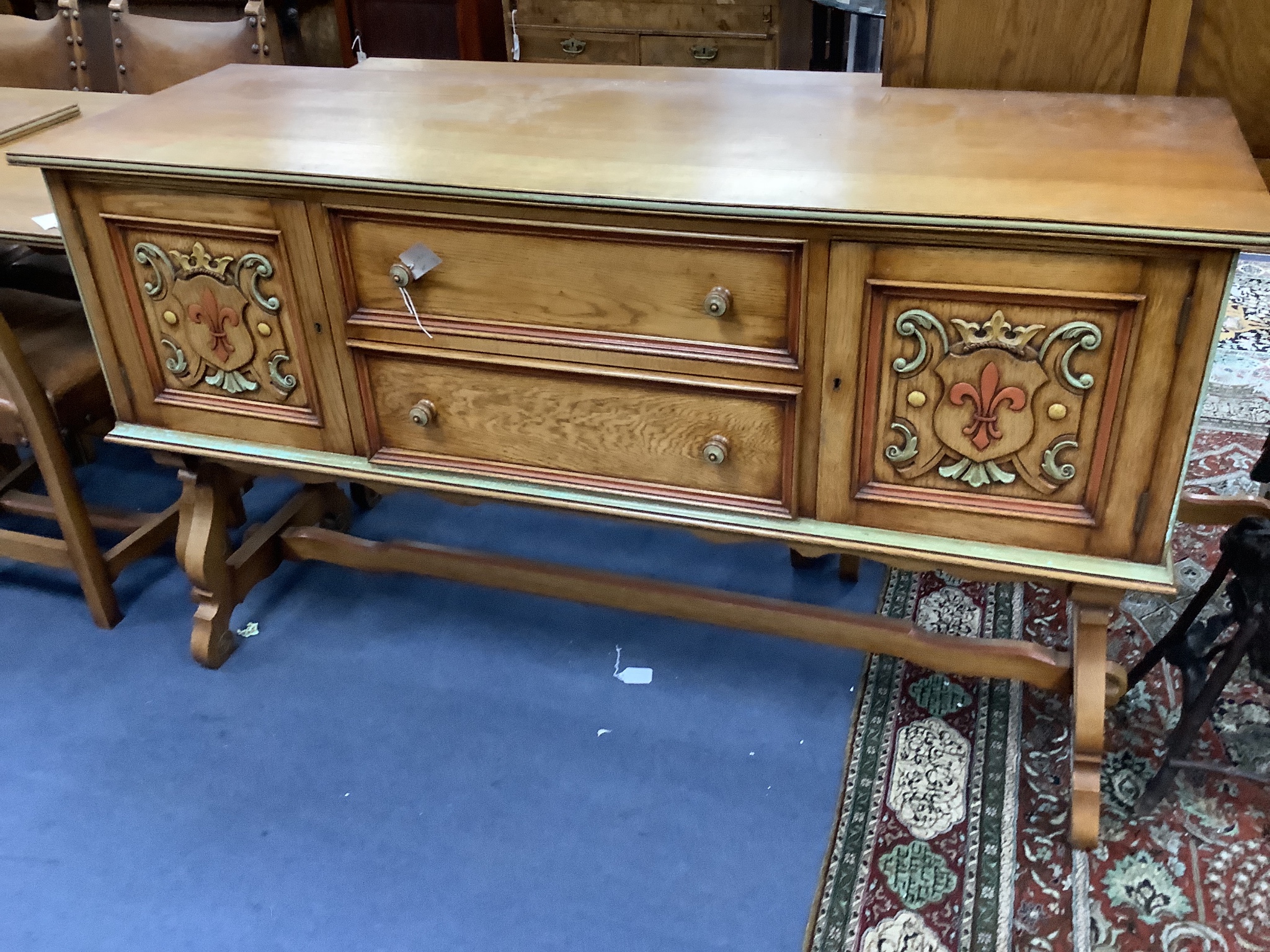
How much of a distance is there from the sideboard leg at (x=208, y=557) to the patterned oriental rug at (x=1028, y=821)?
4.24 ft

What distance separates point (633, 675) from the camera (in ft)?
6.98

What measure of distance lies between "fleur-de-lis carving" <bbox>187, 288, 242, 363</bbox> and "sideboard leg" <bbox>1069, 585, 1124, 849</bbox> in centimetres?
144

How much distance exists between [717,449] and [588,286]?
0.30 m

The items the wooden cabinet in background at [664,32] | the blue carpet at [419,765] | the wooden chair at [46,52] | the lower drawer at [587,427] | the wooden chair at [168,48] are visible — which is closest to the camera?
the lower drawer at [587,427]

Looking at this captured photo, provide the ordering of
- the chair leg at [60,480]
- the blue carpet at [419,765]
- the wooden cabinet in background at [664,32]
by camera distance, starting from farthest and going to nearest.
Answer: the wooden cabinet in background at [664,32] → the chair leg at [60,480] → the blue carpet at [419,765]

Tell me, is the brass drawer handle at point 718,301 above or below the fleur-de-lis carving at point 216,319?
above

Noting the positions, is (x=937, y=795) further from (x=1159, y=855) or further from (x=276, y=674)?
(x=276, y=674)

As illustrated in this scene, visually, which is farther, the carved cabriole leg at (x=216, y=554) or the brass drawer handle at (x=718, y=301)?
the carved cabriole leg at (x=216, y=554)

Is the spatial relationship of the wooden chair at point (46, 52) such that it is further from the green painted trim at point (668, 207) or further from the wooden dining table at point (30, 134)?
the green painted trim at point (668, 207)

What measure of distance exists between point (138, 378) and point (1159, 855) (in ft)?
6.25

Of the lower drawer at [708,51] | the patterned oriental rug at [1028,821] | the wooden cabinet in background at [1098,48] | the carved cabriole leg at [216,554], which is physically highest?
the wooden cabinet in background at [1098,48]

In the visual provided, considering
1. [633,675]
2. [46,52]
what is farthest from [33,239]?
[46,52]

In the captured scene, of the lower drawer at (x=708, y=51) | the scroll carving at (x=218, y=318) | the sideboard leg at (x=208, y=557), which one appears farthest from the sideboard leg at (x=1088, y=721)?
the lower drawer at (x=708, y=51)

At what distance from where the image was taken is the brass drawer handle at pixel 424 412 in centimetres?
171
